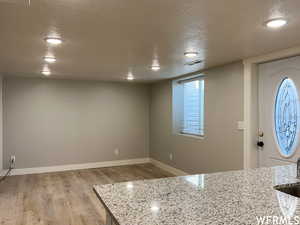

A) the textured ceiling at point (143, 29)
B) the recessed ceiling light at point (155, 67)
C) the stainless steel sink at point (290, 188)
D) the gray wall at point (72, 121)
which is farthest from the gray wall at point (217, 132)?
the stainless steel sink at point (290, 188)

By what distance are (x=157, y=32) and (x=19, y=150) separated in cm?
439

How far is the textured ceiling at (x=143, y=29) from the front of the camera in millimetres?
1728

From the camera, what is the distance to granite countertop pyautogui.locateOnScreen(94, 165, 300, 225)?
111 cm

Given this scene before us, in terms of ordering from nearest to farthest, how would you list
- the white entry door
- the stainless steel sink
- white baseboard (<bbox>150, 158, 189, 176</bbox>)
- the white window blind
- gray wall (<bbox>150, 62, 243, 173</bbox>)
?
the stainless steel sink, the white entry door, gray wall (<bbox>150, 62, 243, 173</bbox>), the white window blind, white baseboard (<bbox>150, 158, 189, 176</bbox>)

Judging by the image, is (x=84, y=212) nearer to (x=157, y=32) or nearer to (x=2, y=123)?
(x=157, y=32)

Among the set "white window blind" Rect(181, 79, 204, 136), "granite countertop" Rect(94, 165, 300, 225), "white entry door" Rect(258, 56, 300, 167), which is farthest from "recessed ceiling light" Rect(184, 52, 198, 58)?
"granite countertop" Rect(94, 165, 300, 225)

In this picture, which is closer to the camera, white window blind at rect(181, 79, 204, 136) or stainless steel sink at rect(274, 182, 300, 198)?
stainless steel sink at rect(274, 182, 300, 198)

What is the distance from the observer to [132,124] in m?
6.34

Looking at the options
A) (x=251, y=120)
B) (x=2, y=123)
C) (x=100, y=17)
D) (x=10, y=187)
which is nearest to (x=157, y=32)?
(x=100, y=17)

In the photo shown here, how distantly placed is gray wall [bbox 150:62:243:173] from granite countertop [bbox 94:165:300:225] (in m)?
1.97

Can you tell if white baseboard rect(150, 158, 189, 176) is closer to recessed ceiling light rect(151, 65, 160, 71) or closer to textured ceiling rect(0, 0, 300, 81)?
recessed ceiling light rect(151, 65, 160, 71)

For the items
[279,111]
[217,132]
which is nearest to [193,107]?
[217,132]

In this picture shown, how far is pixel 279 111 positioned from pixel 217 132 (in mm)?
1118

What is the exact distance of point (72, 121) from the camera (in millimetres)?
5758
